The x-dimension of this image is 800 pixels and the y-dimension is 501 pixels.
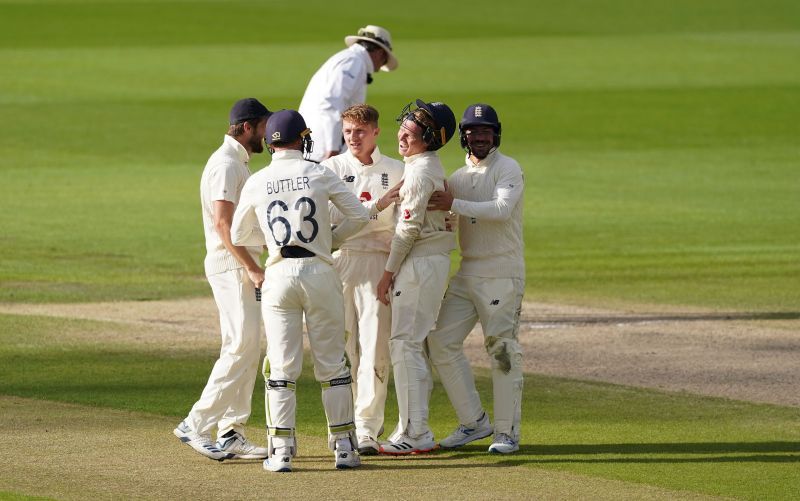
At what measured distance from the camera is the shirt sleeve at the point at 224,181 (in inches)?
345

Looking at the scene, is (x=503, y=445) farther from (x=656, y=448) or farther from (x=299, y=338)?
(x=299, y=338)

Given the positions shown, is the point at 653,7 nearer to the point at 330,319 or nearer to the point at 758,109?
the point at 758,109

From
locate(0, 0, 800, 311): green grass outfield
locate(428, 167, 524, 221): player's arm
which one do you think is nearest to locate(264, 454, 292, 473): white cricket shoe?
locate(428, 167, 524, 221): player's arm

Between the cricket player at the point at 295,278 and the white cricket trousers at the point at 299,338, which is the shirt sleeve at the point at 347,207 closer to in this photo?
the cricket player at the point at 295,278

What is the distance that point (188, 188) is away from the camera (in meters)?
23.0

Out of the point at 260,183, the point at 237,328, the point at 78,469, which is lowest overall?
the point at 78,469

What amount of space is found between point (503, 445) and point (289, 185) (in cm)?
204

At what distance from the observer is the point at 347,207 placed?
8.49 metres

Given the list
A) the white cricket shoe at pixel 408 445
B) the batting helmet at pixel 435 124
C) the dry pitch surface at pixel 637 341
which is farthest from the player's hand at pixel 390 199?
the dry pitch surface at pixel 637 341

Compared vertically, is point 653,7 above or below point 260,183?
→ above

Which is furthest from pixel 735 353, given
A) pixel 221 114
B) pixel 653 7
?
pixel 653 7

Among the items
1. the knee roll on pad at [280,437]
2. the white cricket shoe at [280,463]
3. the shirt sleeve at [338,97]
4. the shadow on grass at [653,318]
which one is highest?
the shirt sleeve at [338,97]

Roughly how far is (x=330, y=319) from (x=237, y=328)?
645 mm

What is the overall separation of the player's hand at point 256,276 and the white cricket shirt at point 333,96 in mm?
3005
